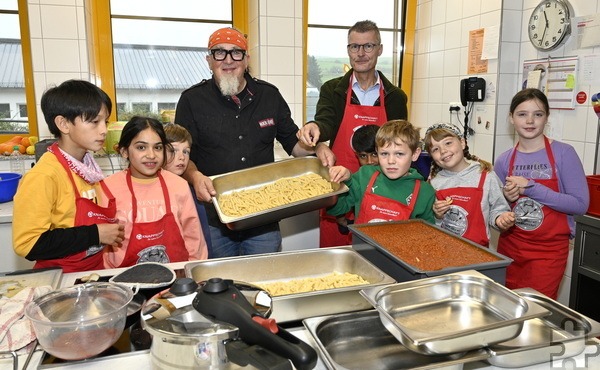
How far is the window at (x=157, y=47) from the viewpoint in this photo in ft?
12.1

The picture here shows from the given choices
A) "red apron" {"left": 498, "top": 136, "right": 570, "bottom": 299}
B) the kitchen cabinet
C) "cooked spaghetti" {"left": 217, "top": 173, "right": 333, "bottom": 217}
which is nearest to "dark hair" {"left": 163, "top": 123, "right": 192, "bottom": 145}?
"cooked spaghetti" {"left": 217, "top": 173, "right": 333, "bottom": 217}

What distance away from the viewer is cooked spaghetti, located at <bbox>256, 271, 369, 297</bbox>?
4.65ft

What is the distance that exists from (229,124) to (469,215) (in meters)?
1.30

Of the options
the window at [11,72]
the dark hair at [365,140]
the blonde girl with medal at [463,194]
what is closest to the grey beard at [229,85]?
the dark hair at [365,140]

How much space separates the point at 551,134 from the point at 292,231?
1.86 metres

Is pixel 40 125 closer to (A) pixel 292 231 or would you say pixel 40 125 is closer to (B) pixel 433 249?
(A) pixel 292 231

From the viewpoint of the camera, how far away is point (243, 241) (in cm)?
246

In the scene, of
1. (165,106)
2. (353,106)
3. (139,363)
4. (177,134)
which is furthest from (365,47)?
(139,363)

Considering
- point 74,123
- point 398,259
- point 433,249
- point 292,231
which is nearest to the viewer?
point 398,259

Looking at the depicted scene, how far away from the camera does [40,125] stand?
3316 millimetres

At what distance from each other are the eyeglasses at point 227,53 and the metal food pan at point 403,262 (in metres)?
1.19

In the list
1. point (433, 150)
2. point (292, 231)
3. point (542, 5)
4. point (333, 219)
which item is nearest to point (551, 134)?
point (542, 5)

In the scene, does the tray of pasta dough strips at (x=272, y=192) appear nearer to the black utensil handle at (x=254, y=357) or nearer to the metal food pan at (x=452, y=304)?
the metal food pan at (x=452, y=304)

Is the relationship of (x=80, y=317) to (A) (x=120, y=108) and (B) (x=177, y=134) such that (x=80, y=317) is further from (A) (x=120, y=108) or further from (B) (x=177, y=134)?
(A) (x=120, y=108)
